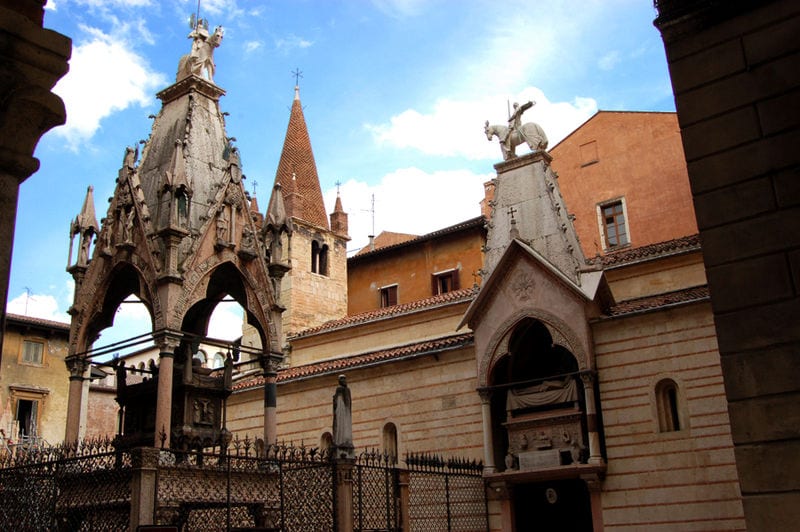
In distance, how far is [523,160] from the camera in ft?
66.1

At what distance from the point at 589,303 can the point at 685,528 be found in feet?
16.3

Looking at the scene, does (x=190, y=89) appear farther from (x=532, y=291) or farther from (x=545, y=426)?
(x=545, y=426)

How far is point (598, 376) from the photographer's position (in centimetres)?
1728

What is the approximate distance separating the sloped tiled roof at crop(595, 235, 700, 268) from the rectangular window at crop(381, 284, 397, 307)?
11430mm

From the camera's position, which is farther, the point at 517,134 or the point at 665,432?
the point at 517,134

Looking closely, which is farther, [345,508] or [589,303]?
[589,303]

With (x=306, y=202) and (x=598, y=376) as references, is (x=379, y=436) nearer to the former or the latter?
(x=598, y=376)

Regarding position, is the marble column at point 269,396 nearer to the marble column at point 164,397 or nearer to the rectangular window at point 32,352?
the marble column at point 164,397

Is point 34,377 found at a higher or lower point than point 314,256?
lower

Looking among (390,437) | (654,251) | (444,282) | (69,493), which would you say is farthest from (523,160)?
(69,493)

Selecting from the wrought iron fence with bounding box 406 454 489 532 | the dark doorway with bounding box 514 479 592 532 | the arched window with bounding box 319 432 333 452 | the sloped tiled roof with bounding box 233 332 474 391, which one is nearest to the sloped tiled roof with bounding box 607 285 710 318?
the sloped tiled roof with bounding box 233 332 474 391

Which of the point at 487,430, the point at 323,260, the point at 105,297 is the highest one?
the point at 323,260

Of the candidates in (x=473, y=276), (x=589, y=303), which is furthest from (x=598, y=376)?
(x=473, y=276)

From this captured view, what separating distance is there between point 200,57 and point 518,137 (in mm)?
9049
